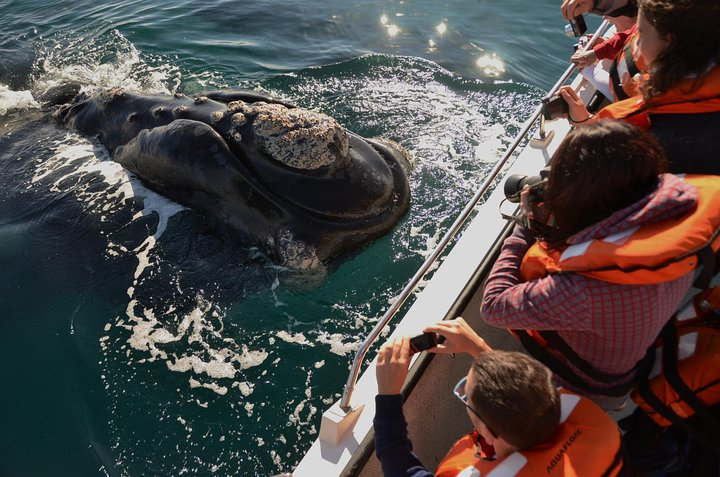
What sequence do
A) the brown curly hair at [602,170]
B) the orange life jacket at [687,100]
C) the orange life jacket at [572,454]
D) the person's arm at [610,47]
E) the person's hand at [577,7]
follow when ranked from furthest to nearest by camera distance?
the person's arm at [610,47], the person's hand at [577,7], the orange life jacket at [687,100], the brown curly hair at [602,170], the orange life jacket at [572,454]

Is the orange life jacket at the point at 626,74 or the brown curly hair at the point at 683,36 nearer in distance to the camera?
the brown curly hair at the point at 683,36

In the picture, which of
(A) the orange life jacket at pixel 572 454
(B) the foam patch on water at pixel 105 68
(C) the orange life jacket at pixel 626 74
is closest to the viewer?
(A) the orange life jacket at pixel 572 454

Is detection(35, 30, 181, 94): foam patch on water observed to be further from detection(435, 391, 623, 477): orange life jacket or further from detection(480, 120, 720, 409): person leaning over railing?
detection(435, 391, 623, 477): orange life jacket

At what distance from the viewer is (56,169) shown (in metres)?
6.23

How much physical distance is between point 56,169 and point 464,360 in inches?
199

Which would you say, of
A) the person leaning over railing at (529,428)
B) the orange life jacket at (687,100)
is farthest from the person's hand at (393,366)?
the orange life jacket at (687,100)

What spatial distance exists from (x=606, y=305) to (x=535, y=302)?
1.07 ft

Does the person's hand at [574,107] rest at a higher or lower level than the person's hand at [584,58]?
lower

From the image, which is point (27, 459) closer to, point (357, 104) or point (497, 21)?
point (357, 104)

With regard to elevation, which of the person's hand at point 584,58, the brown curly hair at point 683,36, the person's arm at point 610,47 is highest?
the brown curly hair at point 683,36

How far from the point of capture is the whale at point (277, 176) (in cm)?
465

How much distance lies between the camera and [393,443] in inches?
109

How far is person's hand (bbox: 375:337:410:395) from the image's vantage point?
2965 millimetres

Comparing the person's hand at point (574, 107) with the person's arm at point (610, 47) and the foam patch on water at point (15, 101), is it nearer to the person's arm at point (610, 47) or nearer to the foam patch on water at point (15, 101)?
the person's arm at point (610, 47)
